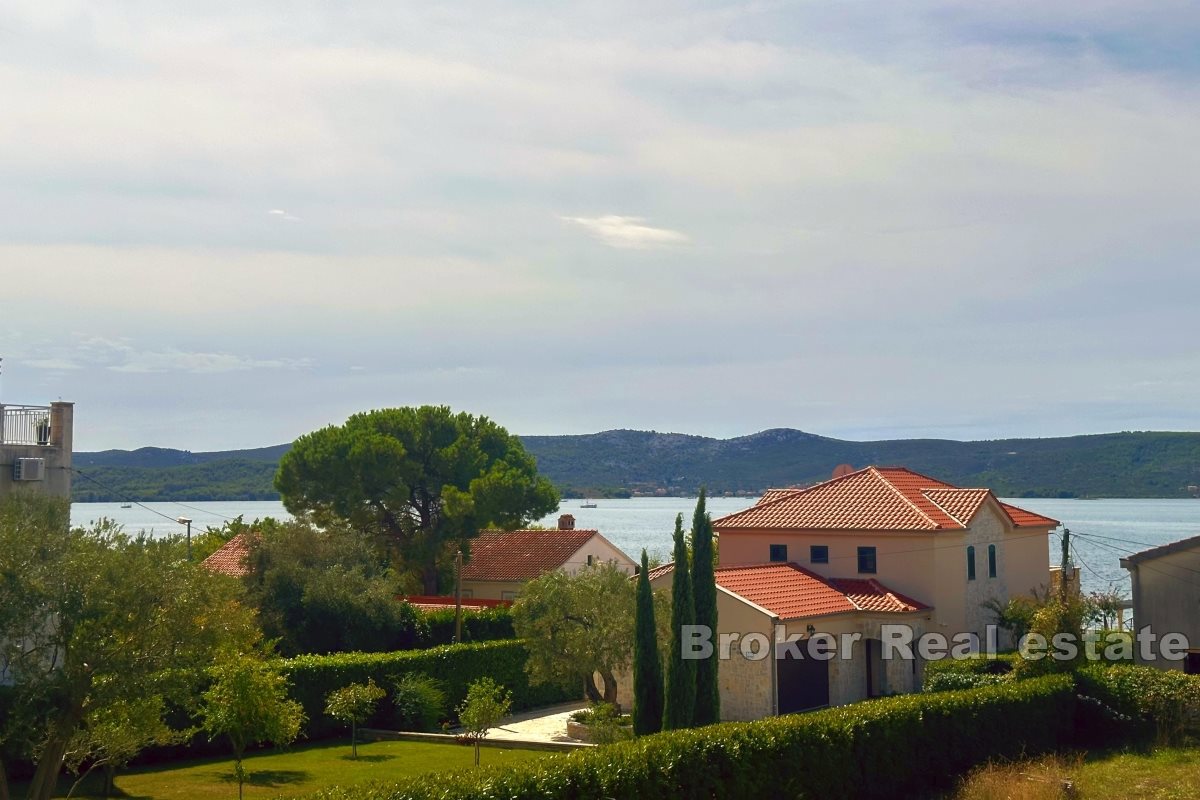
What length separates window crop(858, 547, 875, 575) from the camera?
36.4m

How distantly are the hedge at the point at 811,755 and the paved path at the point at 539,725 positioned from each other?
11.8 m

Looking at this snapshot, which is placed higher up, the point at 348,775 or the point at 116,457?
the point at 116,457

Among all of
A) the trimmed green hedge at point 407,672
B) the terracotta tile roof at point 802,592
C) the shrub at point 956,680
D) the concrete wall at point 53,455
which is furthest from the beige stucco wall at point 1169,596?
the concrete wall at point 53,455

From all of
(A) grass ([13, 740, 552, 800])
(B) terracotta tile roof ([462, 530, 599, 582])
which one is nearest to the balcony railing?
(A) grass ([13, 740, 552, 800])

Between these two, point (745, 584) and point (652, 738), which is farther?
point (745, 584)

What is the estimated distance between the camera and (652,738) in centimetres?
1600

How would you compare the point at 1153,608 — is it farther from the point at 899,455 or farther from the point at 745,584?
the point at 899,455

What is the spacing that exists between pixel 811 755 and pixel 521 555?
4188 centimetres

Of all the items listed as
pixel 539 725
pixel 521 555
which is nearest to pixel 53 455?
pixel 539 725

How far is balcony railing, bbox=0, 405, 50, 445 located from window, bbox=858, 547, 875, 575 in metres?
23.3

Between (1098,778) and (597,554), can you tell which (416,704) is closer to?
(1098,778)

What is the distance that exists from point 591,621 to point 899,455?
334 feet

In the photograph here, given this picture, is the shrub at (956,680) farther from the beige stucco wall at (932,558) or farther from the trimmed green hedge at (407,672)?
the trimmed green hedge at (407,672)

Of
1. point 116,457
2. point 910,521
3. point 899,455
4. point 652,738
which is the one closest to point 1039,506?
point 899,455
